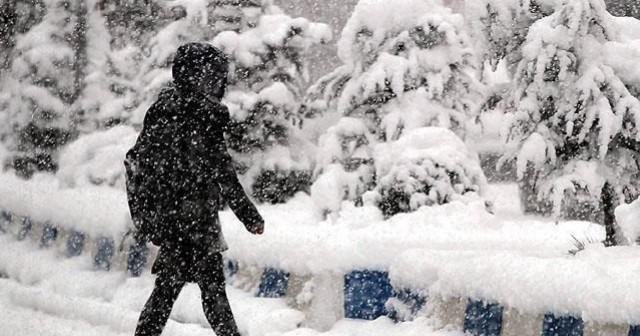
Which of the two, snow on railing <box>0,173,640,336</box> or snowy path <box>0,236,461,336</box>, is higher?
snow on railing <box>0,173,640,336</box>

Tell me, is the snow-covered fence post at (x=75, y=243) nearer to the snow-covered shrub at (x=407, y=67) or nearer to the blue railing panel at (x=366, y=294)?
the snow-covered shrub at (x=407, y=67)

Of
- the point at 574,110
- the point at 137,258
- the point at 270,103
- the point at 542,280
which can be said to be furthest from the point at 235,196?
the point at 270,103

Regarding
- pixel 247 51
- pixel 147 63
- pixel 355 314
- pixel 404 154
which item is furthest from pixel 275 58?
pixel 355 314

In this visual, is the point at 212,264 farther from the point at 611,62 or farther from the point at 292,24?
the point at 292,24

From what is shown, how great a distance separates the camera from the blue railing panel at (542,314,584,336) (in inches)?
166

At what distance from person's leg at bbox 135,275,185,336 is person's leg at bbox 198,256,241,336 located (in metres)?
0.17

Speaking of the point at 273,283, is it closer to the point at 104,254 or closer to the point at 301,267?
the point at 301,267

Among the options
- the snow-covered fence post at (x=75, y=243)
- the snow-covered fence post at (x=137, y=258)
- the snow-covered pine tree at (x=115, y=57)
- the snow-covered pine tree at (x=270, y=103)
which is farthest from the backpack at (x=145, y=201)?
Result: the snow-covered pine tree at (x=115, y=57)

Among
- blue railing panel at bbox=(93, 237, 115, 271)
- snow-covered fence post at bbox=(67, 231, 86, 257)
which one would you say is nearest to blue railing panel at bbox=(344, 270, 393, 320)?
blue railing panel at bbox=(93, 237, 115, 271)

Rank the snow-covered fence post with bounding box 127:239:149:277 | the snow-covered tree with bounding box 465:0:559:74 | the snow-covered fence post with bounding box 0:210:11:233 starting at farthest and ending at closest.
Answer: the snow-covered fence post with bounding box 0:210:11:233 < the snow-covered fence post with bounding box 127:239:149:277 < the snow-covered tree with bounding box 465:0:559:74

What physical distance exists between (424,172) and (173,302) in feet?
13.2

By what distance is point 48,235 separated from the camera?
10023mm

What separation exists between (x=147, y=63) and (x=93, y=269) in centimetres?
442

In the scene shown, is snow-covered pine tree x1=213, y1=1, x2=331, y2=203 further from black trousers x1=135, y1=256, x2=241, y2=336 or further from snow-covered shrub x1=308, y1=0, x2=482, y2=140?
black trousers x1=135, y1=256, x2=241, y2=336
